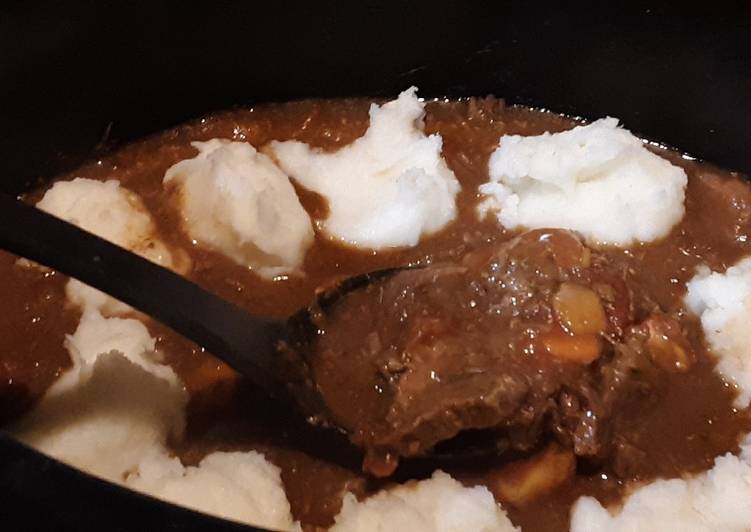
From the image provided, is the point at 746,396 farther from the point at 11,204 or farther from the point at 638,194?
the point at 11,204

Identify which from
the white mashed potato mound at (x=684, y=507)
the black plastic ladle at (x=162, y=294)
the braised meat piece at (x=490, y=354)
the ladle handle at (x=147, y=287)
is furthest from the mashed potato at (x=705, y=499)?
the ladle handle at (x=147, y=287)

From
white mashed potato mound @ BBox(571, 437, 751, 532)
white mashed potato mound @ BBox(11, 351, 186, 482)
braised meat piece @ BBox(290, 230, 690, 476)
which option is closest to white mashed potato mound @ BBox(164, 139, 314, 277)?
braised meat piece @ BBox(290, 230, 690, 476)

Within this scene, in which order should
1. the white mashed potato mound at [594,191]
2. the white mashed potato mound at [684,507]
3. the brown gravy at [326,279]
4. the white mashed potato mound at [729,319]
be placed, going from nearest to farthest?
the white mashed potato mound at [684,507] < the brown gravy at [326,279] < the white mashed potato mound at [729,319] < the white mashed potato mound at [594,191]

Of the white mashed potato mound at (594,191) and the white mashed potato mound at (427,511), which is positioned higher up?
the white mashed potato mound at (594,191)

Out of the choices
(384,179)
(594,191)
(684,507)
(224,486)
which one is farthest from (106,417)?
(594,191)

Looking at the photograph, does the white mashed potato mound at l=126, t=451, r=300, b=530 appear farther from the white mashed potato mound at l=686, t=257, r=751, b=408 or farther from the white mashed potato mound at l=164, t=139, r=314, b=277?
the white mashed potato mound at l=686, t=257, r=751, b=408

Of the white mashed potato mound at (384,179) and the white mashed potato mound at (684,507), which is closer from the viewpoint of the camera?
the white mashed potato mound at (684,507)

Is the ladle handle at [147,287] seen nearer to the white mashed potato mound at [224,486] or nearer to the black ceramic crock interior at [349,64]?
the white mashed potato mound at [224,486]

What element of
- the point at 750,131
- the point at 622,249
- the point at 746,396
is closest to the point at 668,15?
the point at 750,131

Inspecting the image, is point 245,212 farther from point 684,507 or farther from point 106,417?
point 684,507
